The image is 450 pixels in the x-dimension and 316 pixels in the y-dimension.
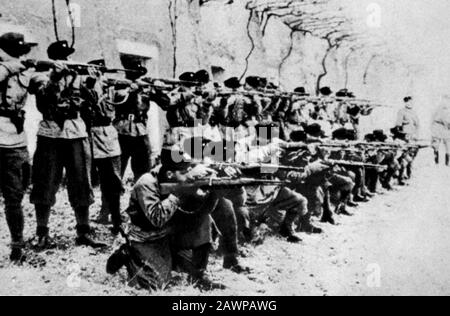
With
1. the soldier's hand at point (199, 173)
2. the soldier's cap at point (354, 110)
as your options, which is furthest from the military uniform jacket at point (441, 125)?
the soldier's hand at point (199, 173)

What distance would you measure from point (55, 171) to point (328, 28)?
7005mm

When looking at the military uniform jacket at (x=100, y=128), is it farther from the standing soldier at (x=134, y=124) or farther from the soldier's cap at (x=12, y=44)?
the soldier's cap at (x=12, y=44)

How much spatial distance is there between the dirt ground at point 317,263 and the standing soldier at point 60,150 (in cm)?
29

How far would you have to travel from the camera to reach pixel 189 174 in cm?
390

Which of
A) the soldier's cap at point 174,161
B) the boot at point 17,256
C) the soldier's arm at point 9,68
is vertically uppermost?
the soldier's arm at point 9,68

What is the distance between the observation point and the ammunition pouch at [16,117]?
390 centimetres

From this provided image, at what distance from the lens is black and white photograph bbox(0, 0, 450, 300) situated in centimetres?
391

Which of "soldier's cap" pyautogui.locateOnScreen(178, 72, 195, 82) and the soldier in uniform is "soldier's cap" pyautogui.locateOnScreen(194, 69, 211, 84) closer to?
"soldier's cap" pyautogui.locateOnScreen(178, 72, 195, 82)

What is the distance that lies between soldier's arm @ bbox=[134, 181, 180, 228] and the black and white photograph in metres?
0.01

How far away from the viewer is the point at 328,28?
9508 millimetres

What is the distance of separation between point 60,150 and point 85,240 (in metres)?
0.87

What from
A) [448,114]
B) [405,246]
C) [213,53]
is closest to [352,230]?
[405,246]

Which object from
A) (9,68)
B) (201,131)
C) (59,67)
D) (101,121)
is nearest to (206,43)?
(201,131)

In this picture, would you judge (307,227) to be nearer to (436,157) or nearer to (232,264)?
(232,264)
